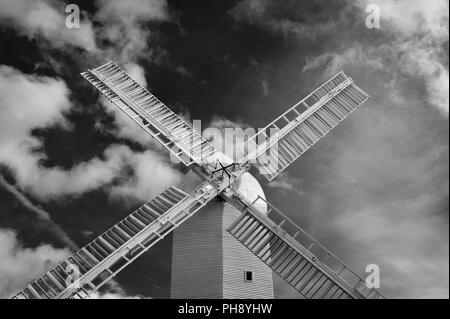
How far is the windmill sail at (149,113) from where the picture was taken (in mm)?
13891

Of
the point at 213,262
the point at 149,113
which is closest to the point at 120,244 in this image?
the point at 213,262

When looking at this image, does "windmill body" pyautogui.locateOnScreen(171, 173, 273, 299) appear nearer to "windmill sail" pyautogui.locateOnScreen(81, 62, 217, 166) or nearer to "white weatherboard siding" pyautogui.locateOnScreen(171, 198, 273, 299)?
"white weatherboard siding" pyautogui.locateOnScreen(171, 198, 273, 299)

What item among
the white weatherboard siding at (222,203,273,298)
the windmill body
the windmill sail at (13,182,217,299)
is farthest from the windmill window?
the windmill sail at (13,182,217,299)

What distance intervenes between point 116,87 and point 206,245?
760 cm

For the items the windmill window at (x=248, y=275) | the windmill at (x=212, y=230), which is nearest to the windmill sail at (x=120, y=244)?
the windmill at (x=212, y=230)

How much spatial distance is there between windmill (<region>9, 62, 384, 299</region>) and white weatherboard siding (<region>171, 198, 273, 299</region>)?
33 millimetres

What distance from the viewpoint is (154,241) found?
448 inches

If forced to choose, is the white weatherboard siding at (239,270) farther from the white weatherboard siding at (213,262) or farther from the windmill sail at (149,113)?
the windmill sail at (149,113)

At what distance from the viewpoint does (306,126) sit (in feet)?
51.7

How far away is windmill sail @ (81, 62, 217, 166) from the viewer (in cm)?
1389

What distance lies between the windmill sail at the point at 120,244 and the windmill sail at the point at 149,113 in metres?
1.54
